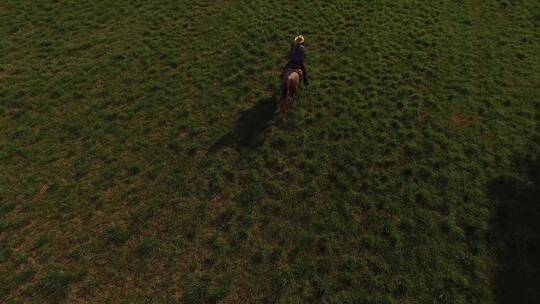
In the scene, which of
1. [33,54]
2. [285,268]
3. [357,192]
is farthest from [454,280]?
[33,54]

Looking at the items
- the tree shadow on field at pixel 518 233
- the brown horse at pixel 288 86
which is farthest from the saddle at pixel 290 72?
the tree shadow on field at pixel 518 233

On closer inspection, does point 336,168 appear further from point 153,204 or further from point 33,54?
point 33,54

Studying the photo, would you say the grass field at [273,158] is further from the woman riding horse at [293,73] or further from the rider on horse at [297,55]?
the rider on horse at [297,55]

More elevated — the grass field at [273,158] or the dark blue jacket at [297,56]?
the dark blue jacket at [297,56]

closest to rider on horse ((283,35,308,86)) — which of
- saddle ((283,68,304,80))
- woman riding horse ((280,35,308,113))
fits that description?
woman riding horse ((280,35,308,113))

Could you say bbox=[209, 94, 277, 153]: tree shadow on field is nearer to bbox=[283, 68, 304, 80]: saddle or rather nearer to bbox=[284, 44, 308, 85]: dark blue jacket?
bbox=[283, 68, 304, 80]: saddle

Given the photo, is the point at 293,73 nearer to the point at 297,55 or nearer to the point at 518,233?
the point at 297,55
